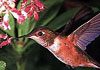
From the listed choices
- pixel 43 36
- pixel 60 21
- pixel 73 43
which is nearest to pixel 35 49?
pixel 60 21

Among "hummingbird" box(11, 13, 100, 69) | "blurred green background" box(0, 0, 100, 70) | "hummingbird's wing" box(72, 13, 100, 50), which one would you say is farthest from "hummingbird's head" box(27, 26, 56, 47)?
"blurred green background" box(0, 0, 100, 70)

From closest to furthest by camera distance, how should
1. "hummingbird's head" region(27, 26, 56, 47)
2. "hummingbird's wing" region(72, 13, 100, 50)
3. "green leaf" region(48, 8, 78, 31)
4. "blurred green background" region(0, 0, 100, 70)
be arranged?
"hummingbird's head" region(27, 26, 56, 47), "hummingbird's wing" region(72, 13, 100, 50), "blurred green background" region(0, 0, 100, 70), "green leaf" region(48, 8, 78, 31)

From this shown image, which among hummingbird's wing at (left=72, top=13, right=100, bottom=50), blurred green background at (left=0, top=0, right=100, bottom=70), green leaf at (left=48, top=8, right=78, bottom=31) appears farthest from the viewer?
green leaf at (left=48, top=8, right=78, bottom=31)

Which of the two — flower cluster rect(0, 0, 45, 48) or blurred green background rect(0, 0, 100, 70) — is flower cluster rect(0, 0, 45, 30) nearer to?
flower cluster rect(0, 0, 45, 48)

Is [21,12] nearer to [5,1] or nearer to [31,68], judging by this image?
[5,1]

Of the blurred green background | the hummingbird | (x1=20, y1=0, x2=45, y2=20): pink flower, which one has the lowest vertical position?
the blurred green background

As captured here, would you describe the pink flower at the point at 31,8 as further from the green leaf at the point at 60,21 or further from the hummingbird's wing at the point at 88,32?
the green leaf at the point at 60,21

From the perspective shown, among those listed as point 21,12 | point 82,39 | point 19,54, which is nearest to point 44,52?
point 19,54

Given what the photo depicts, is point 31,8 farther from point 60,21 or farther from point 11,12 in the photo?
point 60,21
